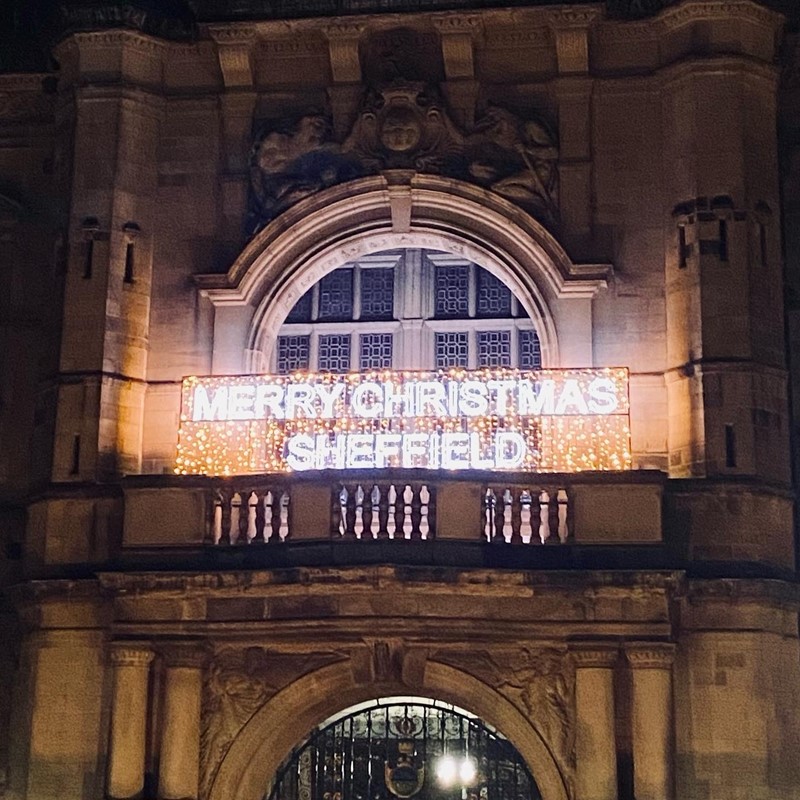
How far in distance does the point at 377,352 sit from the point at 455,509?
6217 mm

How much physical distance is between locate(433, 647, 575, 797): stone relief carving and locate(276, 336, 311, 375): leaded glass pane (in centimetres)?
704

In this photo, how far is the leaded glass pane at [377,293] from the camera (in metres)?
27.5

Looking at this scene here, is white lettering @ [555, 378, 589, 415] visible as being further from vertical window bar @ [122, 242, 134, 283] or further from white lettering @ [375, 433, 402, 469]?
vertical window bar @ [122, 242, 134, 283]

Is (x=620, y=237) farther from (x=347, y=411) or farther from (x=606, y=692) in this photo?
(x=606, y=692)

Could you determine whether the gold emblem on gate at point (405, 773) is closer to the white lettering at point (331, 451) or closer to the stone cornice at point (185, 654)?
the stone cornice at point (185, 654)

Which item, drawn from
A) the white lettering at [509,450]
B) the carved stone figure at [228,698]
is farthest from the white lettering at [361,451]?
the carved stone figure at [228,698]

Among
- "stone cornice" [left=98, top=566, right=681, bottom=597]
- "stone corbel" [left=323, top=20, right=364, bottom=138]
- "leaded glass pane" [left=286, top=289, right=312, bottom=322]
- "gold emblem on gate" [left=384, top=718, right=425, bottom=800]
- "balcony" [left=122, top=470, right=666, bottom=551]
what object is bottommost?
"gold emblem on gate" [left=384, top=718, right=425, bottom=800]

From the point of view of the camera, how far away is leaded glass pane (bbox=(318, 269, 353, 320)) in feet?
90.1

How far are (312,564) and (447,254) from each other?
25.8 feet

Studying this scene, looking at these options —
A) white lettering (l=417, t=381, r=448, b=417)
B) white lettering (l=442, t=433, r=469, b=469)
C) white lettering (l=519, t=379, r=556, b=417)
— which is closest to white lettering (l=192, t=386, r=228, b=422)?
white lettering (l=417, t=381, r=448, b=417)

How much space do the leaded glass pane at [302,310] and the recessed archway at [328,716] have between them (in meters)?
7.20

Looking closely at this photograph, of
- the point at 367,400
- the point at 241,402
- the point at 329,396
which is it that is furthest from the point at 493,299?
the point at 241,402

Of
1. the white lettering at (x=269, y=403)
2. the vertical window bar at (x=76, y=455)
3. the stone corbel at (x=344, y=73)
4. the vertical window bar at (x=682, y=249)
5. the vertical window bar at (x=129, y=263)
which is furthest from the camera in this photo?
the stone corbel at (x=344, y=73)

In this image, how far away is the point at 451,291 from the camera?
27656 mm
